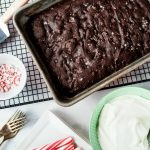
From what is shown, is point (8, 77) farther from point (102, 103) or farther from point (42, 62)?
point (102, 103)

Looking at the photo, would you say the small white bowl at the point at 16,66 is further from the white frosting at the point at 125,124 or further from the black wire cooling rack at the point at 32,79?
the white frosting at the point at 125,124

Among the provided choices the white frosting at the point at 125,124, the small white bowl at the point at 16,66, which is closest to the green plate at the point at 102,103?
the white frosting at the point at 125,124

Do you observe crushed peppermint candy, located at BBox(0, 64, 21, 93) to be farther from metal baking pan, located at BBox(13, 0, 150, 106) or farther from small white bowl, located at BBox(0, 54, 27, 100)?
metal baking pan, located at BBox(13, 0, 150, 106)

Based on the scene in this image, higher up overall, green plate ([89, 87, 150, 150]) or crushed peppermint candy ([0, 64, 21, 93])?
crushed peppermint candy ([0, 64, 21, 93])

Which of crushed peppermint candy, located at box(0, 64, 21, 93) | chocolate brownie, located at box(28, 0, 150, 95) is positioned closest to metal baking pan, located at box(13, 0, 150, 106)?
chocolate brownie, located at box(28, 0, 150, 95)

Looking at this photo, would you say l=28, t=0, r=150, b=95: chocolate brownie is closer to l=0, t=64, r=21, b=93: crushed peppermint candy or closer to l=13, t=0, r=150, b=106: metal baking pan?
l=13, t=0, r=150, b=106: metal baking pan

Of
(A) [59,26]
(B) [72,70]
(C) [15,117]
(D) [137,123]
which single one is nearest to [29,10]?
(A) [59,26]

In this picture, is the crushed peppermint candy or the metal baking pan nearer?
the metal baking pan
